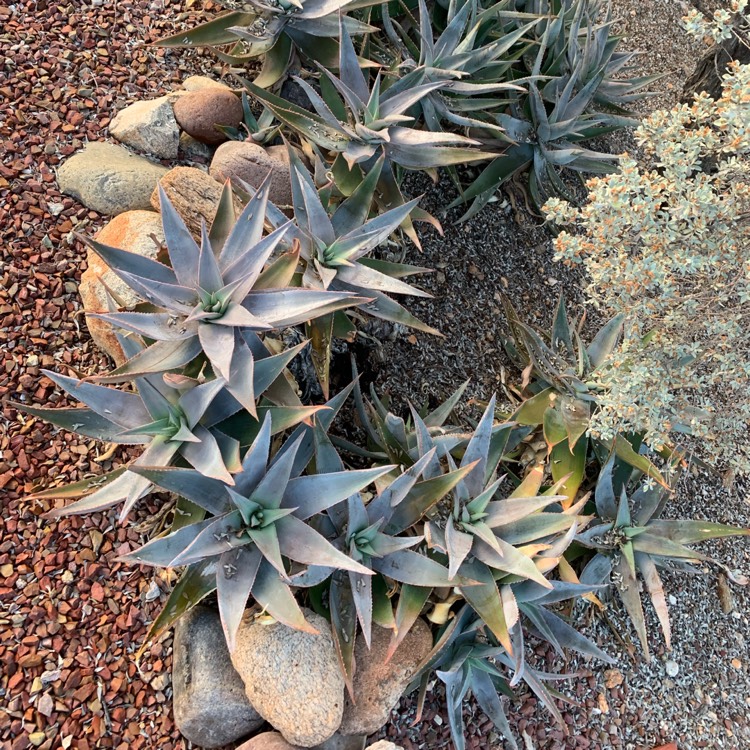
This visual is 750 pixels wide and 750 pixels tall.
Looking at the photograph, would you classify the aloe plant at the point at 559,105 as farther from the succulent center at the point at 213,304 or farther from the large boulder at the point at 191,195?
the succulent center at the point at 213,304

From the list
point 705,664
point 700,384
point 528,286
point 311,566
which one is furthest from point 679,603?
point 311,566

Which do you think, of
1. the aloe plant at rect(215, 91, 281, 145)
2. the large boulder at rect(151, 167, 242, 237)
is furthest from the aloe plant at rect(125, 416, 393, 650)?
the aloe plant at rect(215, 91, 281, 145)

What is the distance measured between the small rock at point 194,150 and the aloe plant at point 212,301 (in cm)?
110

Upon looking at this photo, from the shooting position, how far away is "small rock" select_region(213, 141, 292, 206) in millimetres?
2416

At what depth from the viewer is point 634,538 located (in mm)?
2453

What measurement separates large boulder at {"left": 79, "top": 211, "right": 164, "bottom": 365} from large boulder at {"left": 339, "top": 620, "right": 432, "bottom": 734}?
1.28m

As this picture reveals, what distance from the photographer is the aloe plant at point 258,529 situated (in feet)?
5.09

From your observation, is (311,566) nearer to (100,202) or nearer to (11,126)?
(100,202)

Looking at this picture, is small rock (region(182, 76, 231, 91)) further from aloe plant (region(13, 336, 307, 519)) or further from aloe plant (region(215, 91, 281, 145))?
aloe plant (region(13, 336, 307, 519))

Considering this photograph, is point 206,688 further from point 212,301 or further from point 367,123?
point 367,123

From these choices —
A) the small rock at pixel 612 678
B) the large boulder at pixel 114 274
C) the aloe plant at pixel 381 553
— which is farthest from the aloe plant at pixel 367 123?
the small rock at pixel 612 678

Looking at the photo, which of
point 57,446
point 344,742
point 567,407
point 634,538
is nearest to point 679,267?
point 567,407

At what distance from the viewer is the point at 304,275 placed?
201cm

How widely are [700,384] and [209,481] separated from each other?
1654mm
